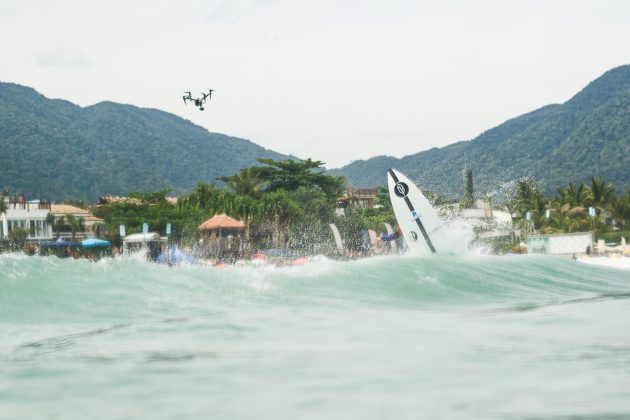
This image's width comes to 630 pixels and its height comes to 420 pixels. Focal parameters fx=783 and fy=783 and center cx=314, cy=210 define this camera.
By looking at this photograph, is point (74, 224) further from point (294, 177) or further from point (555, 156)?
point (555, 156)

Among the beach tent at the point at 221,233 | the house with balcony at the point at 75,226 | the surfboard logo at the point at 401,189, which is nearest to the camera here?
the surfboard logo at the point at 401,189

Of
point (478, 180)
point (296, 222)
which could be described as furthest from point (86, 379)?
point (478, 180)

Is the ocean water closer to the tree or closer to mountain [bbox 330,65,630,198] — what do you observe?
the tree

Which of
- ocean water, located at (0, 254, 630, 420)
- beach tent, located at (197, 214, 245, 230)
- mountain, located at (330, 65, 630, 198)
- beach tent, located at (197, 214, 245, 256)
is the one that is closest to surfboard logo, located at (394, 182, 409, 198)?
ocean water, located at (0, 254, 630, 420)

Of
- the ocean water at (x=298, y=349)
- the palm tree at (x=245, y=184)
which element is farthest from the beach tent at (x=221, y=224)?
the ocean water at (x=298, y=349)

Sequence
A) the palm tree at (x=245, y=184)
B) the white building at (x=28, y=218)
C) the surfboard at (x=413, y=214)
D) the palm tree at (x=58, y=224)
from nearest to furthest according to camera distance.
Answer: the surfboard at (x=413, y=214), the white building at (x=28, y=218), the palm tree at (x=245, y=184), the palm tree at (x=58, y=224)

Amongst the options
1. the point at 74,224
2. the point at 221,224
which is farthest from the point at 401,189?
the point at 74,224

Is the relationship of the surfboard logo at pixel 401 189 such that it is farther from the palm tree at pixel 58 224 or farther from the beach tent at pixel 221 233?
the palm tree at pixel 58 224

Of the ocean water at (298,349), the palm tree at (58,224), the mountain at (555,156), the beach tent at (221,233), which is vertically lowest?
the ocean water at (298,349)
